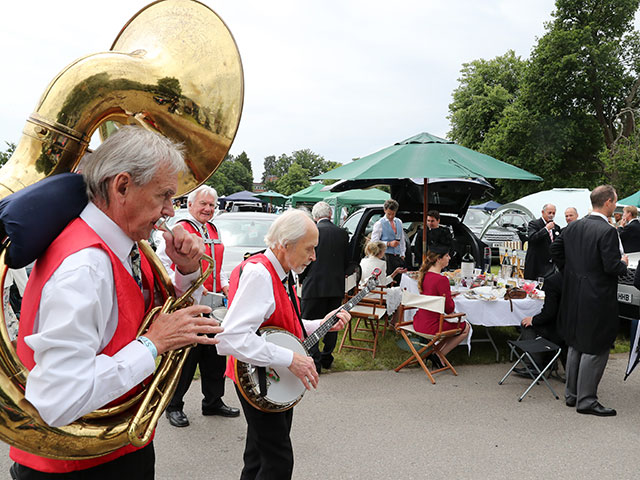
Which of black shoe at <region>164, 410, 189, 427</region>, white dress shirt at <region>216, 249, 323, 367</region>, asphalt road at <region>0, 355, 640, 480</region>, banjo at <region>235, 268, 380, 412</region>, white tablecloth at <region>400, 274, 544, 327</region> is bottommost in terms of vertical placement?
black shoe at <region>164, 410, 189, 427</region>

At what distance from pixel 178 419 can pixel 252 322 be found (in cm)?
210

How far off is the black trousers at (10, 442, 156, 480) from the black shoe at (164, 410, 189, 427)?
7.40ft

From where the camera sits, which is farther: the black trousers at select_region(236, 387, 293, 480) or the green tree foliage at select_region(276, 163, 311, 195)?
the green tree foliage at select_region(276, 163, 311, 195)

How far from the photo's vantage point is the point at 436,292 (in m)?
4.84

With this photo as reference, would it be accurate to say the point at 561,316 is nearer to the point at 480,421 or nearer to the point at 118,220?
the point at 480,421

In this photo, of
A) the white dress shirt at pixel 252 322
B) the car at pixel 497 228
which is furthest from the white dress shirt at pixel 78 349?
the car at pixel 497 228

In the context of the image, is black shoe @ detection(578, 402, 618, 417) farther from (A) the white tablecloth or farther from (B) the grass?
(B) the grass

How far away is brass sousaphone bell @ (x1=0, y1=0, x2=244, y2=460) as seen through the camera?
106 cm

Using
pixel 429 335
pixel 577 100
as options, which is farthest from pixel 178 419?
pixel 577 100

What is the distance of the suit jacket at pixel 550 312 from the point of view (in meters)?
4.53

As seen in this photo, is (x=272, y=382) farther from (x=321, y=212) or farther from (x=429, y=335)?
(x=321, y=212)

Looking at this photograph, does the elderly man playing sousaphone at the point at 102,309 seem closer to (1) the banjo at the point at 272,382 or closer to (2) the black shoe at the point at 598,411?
(1) the banjo at the point at 272,382

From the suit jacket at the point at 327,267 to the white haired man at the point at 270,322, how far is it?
8.59ft

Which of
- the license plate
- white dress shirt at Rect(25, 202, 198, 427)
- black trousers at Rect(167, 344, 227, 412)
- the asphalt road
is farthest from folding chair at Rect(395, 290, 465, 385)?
white dress shirt at Rect(25, 202, 198, 427)
